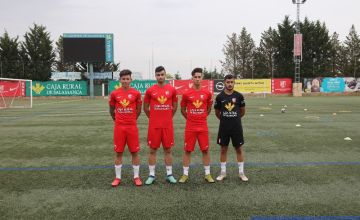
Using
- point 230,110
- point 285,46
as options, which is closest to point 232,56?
point 285,46

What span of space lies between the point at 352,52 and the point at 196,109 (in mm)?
77053

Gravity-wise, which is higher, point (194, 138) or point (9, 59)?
point (9, 59)

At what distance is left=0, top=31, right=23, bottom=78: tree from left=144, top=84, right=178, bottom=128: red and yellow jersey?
53333 millimetres

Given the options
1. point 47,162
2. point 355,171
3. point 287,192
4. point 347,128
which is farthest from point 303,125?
point 47,162

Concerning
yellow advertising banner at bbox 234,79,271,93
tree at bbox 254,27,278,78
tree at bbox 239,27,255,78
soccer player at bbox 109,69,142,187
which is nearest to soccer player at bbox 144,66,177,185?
soccer player at bbox 109,69,142,187

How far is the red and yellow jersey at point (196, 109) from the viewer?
5.46 metres

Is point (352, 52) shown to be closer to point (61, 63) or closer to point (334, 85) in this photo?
point (334, 85)

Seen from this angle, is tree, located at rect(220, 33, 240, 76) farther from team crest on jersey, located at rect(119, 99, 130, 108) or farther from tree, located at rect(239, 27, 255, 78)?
team crest on jersey, located at rect(119, 99, 130, 108)

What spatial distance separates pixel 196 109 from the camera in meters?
5.46

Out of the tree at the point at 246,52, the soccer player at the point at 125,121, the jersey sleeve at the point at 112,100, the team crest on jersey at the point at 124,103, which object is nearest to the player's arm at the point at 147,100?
the soccer player at the point at 125,121

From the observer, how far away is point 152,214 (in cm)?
406

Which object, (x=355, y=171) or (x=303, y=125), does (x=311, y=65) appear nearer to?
(x=303, y=125)

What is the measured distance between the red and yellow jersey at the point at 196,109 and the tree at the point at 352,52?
69.8 meters

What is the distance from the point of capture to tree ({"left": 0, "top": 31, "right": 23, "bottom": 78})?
2090 inches
